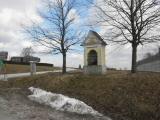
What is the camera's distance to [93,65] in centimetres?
2533

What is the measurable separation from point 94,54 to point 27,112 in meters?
11.8

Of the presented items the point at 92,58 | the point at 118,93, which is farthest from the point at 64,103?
the point at 92,58

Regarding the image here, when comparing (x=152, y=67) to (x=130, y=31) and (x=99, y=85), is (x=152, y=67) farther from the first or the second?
(x=99, y=85)

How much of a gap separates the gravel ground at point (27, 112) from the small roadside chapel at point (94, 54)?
6.78m

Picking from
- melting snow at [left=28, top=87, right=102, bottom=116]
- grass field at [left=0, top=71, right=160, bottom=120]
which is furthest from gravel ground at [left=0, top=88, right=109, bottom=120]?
grass field at [left=0, top=71, right=160, bottom=120]

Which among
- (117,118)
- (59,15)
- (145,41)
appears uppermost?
(59,15)

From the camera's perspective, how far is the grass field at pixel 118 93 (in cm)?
1395

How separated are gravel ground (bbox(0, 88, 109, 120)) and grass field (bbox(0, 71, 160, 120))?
1422mm

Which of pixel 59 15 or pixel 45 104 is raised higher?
pixel 59 15

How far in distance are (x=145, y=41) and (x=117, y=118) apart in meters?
12.0

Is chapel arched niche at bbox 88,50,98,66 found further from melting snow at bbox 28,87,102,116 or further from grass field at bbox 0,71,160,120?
melting snow at bbox 28,87,102,116

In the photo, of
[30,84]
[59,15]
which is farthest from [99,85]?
[59,15]

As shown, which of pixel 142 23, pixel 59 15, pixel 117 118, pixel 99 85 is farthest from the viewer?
pixel 59 15

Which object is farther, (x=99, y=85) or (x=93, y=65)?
(x=93, y=65)
